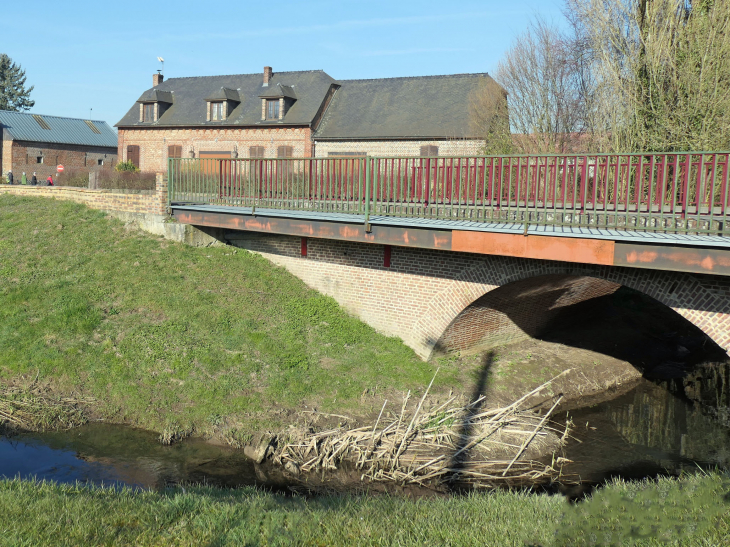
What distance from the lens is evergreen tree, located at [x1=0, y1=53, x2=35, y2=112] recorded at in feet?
226

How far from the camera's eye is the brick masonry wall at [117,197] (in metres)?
15.5

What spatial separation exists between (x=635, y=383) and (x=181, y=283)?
10489mm

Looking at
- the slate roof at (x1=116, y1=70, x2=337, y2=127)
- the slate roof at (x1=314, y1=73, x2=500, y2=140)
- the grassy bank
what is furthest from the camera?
the slate roof at (x1=116, y1=70, x2=337, y2=127)

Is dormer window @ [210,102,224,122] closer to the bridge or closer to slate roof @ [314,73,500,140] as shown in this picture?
slate roof @ [314,73,500,140]

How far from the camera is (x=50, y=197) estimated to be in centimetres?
1830

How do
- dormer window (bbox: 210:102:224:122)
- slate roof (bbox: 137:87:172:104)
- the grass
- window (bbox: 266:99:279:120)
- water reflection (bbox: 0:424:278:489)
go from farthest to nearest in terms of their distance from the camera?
1. slate roof (bbox: 137:87:172:104)
2. dormer window (bbox: 210:102:224:122)
3. window (bbox: 266:99:279:120)
4. the grass
5. water reflection (bbox: 0:424:278:489)

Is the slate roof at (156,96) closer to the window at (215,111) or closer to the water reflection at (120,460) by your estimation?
the window at (215,111)

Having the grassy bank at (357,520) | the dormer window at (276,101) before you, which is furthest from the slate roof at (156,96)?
the grassy bank at (357,520)

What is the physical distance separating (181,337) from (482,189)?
20.4 feet

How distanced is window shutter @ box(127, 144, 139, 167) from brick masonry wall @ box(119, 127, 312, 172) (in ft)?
0.62

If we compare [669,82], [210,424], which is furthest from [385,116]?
[210,424]

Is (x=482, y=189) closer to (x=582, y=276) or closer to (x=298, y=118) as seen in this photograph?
(x=582, y=276)

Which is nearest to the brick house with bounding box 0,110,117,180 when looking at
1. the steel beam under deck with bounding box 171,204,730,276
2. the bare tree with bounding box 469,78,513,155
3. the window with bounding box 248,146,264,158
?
the window with bounding box 248,146,264,158

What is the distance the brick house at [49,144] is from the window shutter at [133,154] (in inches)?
223
